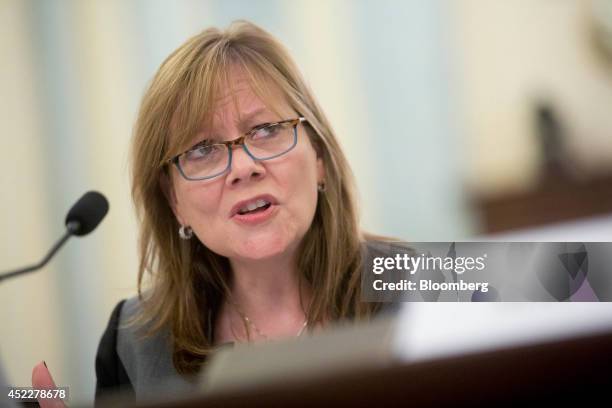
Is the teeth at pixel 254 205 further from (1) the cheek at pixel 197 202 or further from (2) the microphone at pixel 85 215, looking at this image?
(2) the microphone at pixel 85 215

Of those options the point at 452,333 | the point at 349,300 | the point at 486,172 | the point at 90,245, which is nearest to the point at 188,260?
the point at 349,300

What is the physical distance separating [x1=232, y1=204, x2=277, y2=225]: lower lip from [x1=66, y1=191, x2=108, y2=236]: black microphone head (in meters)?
0.21

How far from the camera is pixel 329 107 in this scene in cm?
216

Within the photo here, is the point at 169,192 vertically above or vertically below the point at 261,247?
above

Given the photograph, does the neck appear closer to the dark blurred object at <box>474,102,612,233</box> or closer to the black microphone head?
the black microphone head

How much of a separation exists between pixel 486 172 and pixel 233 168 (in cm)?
130

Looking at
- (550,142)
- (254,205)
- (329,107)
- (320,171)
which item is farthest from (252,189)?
(550,142)

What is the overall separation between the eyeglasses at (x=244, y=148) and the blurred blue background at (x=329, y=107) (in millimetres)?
527

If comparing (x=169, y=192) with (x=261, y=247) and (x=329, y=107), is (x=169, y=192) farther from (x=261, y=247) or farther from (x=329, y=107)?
(x=329, y=107)

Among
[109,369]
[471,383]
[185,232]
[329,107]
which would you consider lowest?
[109,369]

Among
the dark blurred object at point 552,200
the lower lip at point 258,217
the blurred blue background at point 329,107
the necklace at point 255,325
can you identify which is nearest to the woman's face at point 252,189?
the lower lip at point 258,217

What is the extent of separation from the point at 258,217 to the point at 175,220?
207 mm

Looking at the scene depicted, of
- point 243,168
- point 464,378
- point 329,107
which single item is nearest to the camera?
point 464,378

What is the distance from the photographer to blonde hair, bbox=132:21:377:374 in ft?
3.80
